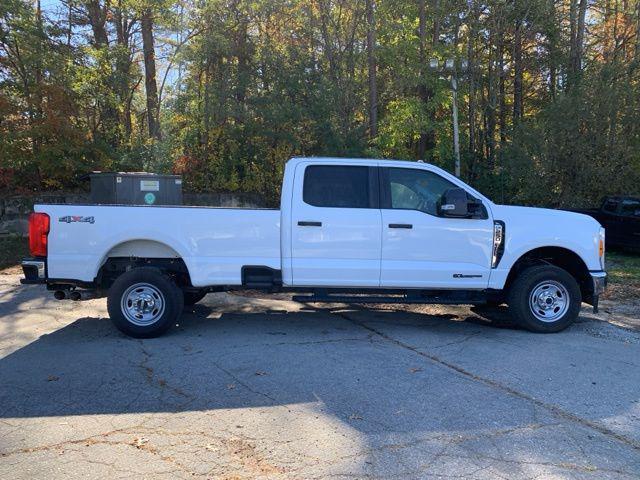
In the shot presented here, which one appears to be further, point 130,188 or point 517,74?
point 517,74

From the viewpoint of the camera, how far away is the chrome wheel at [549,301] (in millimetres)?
6809

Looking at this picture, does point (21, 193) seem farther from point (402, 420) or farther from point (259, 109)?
point (402, 420)

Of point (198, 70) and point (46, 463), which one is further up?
point (198, 70)

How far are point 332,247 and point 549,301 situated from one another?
284 centimetres

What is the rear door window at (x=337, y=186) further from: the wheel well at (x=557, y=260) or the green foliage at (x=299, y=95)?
the green foliage at (x=299, y=95)

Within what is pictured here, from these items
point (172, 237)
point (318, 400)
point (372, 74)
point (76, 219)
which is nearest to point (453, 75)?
point (372, 74)

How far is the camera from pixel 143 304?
256 inches

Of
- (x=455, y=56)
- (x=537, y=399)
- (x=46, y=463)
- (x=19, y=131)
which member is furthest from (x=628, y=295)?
(x=19, y=131)

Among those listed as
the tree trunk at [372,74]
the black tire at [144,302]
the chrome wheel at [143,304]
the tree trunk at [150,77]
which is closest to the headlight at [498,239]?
the black tire at [144,302]

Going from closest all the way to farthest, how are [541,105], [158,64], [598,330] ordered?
[598,330] < [541,105] < [158,64]

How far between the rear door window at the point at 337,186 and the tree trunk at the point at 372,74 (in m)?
11.2

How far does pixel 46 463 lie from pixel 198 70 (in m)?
14.8

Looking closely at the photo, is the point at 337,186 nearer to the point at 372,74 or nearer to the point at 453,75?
the point at 453,75

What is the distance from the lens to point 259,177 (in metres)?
16.8
